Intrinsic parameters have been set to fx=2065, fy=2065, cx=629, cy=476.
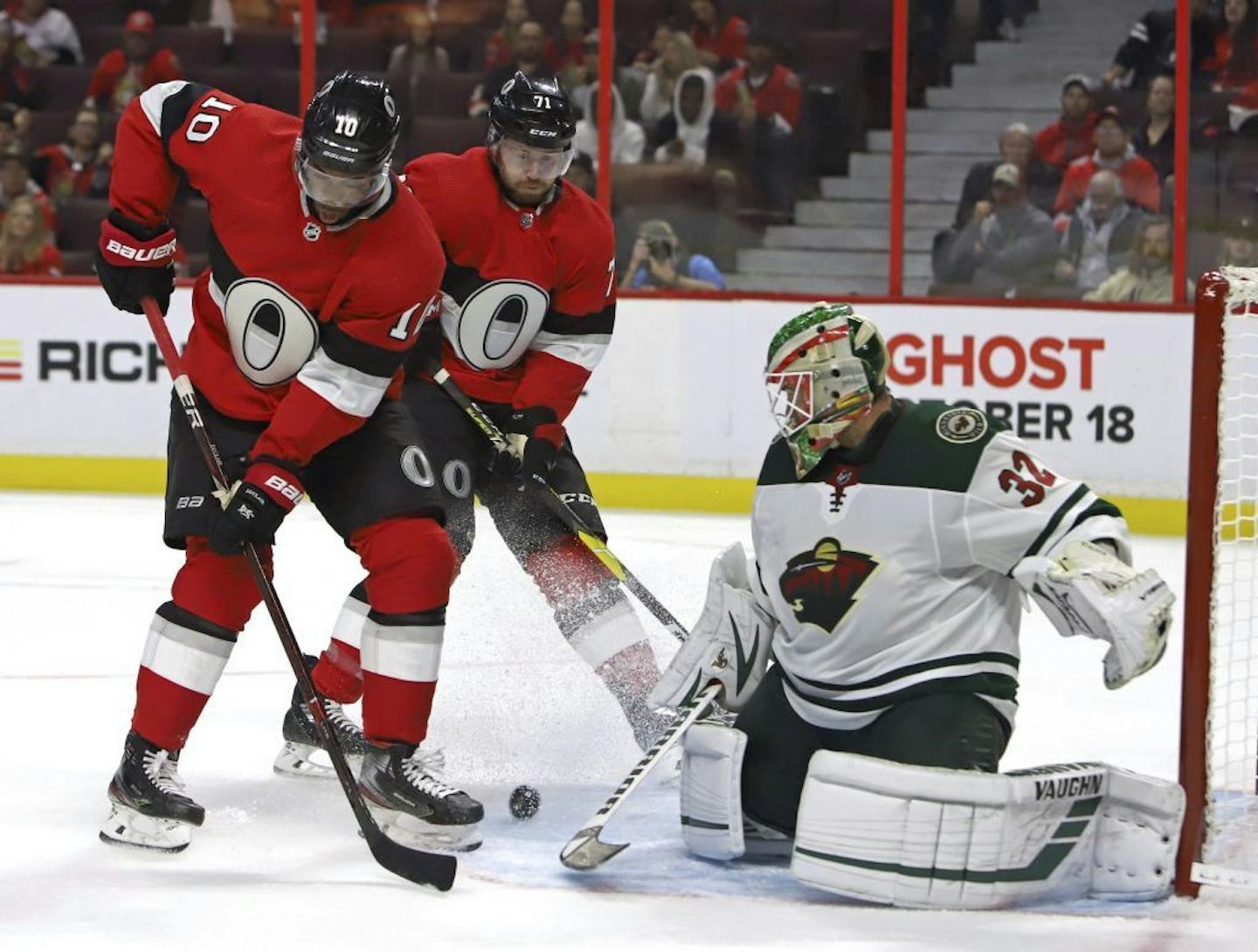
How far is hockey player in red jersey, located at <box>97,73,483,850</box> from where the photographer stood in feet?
10.2

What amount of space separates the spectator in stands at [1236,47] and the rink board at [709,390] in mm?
844

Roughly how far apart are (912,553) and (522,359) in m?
1.16

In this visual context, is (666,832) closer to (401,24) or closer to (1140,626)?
(1140,626)

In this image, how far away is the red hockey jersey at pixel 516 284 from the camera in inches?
144

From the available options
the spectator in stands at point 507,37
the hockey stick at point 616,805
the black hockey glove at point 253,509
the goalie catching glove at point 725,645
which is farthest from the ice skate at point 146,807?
the spectator in stands at point 507,37

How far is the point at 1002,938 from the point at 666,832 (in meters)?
0.71

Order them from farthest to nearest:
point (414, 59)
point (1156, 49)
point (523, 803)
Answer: point (414, 59), point (1156, 49), point (523, 803)

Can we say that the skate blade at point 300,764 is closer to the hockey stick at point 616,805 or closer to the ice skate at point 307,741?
the ice skate at point 307,741

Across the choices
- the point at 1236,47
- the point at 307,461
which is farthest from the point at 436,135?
the point at 307,461

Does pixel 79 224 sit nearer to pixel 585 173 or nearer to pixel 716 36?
pixel 585 173

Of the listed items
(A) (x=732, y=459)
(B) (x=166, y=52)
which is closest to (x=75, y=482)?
(B) (x=166, y=52)

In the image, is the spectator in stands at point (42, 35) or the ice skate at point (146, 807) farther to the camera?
the spectator in stands at point (42, 35)

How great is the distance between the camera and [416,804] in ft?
10.3

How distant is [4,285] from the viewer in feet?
23.7
